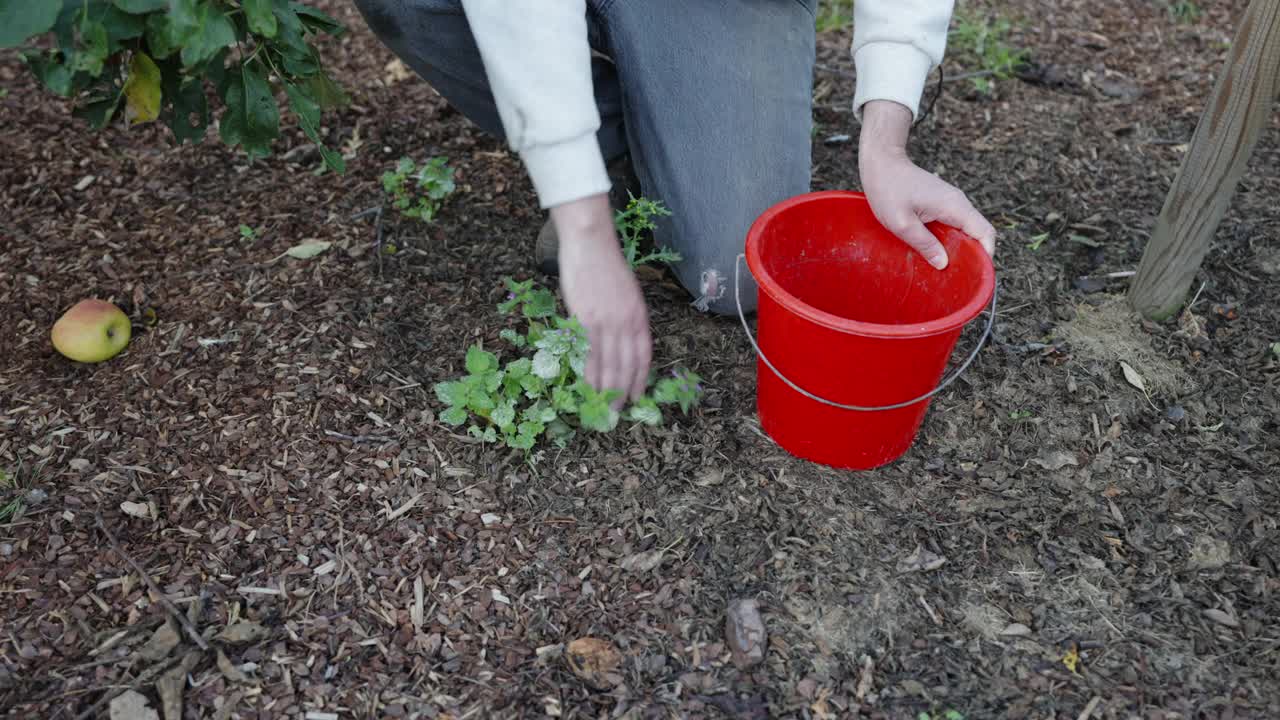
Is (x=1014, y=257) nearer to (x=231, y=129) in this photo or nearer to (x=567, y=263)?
(x=567, y=263)

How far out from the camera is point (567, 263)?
1517 mm

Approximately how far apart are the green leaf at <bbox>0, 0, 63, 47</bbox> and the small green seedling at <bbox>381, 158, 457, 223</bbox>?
96cm

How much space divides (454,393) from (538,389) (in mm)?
167

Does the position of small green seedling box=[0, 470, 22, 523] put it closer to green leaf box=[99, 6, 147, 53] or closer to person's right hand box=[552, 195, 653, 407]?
green leaf box=[99, 6, 147, 53]

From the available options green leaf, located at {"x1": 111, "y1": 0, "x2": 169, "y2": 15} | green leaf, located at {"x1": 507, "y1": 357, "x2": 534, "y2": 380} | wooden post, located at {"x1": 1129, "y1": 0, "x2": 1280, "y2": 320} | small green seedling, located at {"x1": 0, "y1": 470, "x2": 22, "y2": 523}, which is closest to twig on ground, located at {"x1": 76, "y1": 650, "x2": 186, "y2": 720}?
small green seedling, located at {"x1": 0, "y1": 470, "x2": 22, "y2": 523}

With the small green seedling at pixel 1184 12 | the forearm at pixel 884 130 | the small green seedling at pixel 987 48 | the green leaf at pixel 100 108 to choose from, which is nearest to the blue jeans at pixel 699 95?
the forearm at pixel 884 130

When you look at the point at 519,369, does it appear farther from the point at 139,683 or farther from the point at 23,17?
the point at 23,17

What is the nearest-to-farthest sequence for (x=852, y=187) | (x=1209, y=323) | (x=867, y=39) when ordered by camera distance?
(x=867, y=39) → (x=1209, y=323) → (x=852, y=187)

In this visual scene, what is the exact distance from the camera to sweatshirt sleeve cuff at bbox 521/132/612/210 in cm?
154

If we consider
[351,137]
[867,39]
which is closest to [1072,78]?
[867,39]

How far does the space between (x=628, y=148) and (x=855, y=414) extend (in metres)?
1.04

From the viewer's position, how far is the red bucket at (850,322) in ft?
5.32

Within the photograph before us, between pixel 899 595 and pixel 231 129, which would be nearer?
pixel 899 595

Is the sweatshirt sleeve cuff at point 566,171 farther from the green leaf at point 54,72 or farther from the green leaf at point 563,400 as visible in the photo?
the green leaf at point 54,72
